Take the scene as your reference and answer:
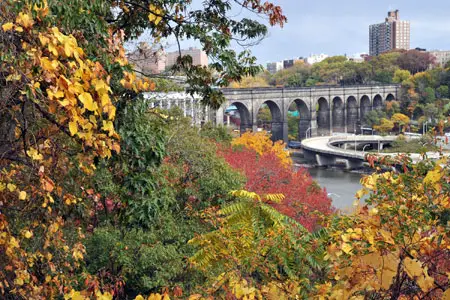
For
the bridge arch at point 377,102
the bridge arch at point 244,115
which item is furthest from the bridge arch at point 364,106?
the bridge arch at point 244,115

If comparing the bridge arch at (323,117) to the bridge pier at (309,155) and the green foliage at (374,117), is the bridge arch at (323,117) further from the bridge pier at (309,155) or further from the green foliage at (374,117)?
the bridge pier at (309,155)

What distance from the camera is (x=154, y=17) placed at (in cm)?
539

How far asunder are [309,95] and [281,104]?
5.35 metres

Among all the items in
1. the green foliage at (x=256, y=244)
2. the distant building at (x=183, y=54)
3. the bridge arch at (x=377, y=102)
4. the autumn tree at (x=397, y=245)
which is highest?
the distant building at (x=183, y=54)

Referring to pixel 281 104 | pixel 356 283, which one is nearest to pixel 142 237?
pixel 356 283

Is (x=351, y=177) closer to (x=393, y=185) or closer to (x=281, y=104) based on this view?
(x=281, y=104)

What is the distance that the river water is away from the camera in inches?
1218

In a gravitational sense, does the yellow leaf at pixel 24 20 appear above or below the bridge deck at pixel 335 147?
above

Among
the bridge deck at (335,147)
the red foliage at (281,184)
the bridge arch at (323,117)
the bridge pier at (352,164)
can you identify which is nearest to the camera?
the red foliage at (281,184)

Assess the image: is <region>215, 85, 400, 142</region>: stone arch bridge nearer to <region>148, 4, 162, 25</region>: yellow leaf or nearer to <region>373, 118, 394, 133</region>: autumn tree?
<region>373, 118, 394, 133</region>: autumn tree

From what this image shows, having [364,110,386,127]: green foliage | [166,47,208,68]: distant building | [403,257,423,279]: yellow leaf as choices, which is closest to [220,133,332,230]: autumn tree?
[166,47,208,68]: distant building

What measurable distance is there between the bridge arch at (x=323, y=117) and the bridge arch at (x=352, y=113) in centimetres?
452

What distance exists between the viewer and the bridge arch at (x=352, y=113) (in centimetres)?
7394

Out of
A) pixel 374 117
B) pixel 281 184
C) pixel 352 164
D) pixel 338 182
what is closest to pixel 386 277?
pixel 281 184
